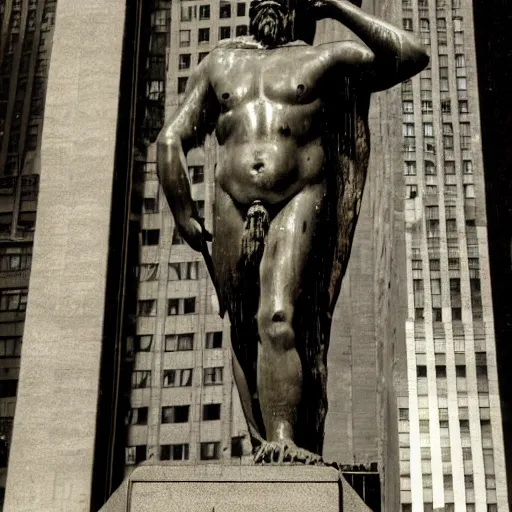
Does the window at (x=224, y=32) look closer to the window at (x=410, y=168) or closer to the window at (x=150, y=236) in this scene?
the window at (x=150, y=236)

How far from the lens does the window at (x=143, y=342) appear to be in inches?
813

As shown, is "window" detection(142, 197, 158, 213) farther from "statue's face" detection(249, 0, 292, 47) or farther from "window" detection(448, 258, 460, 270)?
"window" detection(448, 258, 460, 270)

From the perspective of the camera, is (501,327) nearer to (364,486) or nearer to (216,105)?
(364,486)

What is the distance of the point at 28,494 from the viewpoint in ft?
60.7

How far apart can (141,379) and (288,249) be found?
16.0 meters

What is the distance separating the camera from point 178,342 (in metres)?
21.2

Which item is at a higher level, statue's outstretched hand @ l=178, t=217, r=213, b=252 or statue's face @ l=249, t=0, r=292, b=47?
statue's face @ l=249, t=0, r=292, b=47

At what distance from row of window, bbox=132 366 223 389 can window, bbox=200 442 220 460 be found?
113 cm

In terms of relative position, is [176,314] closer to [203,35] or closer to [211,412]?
[211,412]

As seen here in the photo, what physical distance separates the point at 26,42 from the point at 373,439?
63.1ft

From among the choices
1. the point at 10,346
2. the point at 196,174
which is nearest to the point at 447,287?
the point at 10,346

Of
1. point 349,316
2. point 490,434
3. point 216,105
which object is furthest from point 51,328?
point 490,434

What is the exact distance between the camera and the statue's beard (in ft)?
19.5

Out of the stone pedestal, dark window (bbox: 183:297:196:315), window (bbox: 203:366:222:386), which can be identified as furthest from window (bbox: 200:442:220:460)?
the stone pedestal
